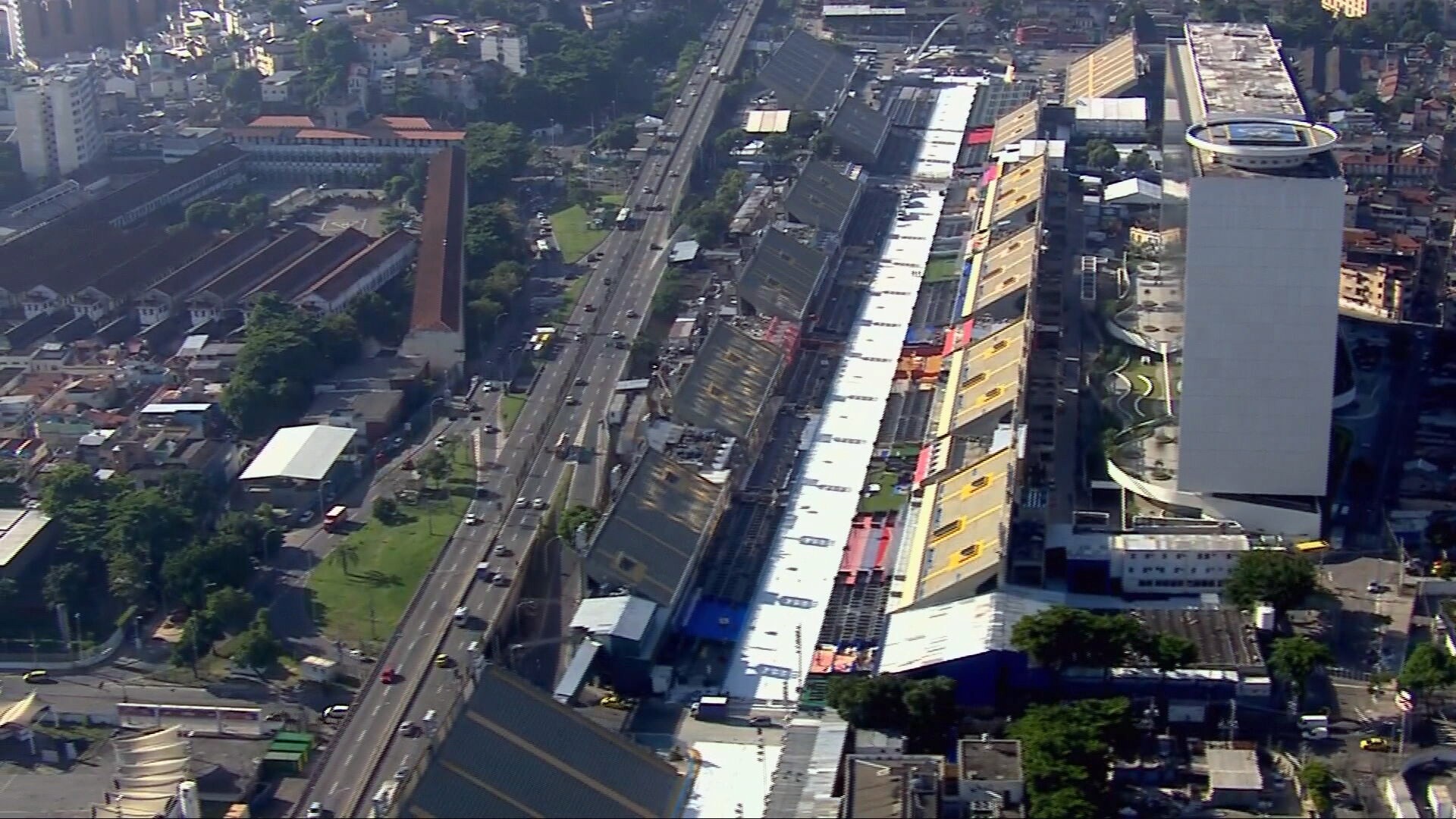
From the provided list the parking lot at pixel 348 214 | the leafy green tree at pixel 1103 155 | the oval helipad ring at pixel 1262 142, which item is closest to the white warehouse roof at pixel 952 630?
the oval helipad ring at pixel 1262 142

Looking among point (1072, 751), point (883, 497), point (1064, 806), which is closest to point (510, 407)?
point (883, 497)

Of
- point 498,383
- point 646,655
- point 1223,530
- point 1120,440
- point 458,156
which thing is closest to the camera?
point 646,655

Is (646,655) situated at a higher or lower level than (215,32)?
lower

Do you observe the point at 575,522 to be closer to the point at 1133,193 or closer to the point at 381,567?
the point at 381,567

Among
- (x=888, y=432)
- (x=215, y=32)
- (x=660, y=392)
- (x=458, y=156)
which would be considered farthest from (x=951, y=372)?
(x=215, y=32)

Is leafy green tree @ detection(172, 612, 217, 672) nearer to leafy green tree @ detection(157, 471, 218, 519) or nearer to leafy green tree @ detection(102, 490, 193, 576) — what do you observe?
leafy green tree @ detection(102, 490, 193, 576)

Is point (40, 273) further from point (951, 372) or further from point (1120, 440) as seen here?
point (1120, 440)

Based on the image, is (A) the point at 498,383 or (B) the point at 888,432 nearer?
(B) the point at 888,432
